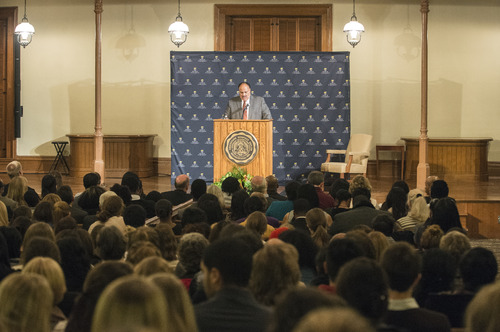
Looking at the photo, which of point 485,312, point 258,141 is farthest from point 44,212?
point 258,141

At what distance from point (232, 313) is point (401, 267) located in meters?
0.82

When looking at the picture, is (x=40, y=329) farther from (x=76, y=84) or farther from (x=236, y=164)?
(x=76, y=84)

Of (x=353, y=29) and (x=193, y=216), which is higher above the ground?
(x=353, y=29)

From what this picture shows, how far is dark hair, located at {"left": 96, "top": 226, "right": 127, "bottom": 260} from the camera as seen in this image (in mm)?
3936

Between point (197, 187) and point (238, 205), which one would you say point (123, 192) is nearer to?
point (197, 187)

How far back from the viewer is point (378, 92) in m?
12.8

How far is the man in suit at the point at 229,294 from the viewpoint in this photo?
2.33 m

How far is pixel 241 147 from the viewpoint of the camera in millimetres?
9508

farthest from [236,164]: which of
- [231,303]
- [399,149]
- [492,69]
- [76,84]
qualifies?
[231,303]

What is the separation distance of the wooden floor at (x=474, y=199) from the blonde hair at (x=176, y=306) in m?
7.30

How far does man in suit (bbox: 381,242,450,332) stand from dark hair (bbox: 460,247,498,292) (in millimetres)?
520

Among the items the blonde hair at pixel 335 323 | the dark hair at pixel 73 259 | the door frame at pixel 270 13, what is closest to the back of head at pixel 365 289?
the blonde hair at pixel 335 323

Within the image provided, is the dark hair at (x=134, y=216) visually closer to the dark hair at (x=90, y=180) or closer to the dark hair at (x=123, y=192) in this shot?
the dark hair at (x=123, y=192)

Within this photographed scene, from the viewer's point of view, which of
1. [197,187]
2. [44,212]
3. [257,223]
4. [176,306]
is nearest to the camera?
[176,306]
